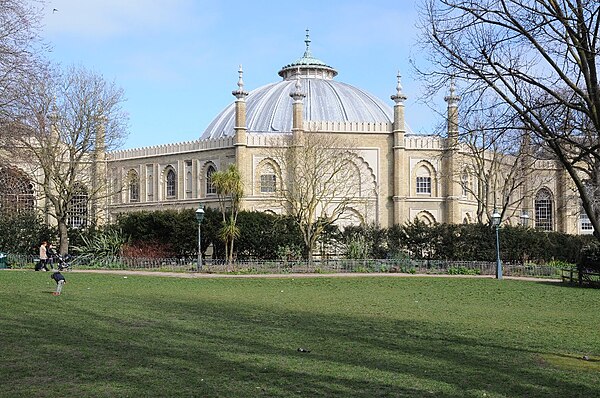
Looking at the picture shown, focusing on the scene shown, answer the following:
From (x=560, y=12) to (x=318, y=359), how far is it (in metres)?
5.19

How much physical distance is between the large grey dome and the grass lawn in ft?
131

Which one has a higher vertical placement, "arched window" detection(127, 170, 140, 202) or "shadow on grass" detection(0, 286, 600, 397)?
"arched window" detection(127, 170, 140, 202)

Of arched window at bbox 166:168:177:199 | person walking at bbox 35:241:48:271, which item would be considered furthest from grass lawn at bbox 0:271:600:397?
arched window at bbox 166:168:177:199

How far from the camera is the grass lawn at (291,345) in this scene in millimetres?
7898

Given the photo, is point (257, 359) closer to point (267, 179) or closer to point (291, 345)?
point (291, 345)

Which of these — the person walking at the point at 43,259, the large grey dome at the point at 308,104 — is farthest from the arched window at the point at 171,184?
the person walking at the point at 43,259

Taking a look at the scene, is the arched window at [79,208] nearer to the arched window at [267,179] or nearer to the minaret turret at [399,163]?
the arched window at [267,179]

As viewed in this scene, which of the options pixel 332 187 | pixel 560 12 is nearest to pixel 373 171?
pixel 332 187

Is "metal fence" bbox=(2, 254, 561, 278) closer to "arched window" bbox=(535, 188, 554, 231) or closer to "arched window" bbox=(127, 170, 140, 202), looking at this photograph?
"arched window" bbox=(127, 170, 140, 202)

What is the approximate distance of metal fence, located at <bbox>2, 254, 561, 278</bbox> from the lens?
3139 cm

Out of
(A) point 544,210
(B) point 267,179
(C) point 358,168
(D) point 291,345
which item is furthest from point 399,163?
(D) point 291,345

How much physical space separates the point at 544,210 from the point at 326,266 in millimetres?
33575

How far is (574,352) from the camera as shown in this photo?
10.5m

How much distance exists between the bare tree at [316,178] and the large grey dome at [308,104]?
25.7 ft
